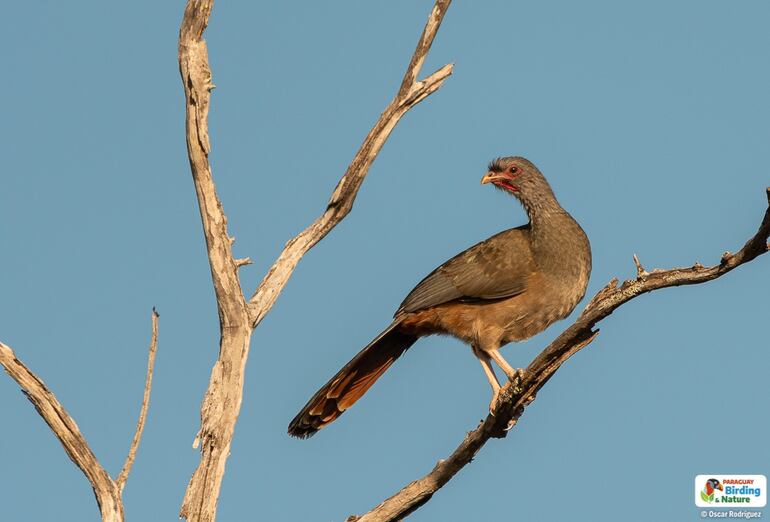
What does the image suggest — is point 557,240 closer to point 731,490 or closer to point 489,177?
point 489,177

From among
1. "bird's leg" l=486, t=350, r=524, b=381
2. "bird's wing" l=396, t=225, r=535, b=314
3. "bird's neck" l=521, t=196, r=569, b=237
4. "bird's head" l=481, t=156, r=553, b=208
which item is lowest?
"bird's leg" l=486, t=350, r=524, b=381

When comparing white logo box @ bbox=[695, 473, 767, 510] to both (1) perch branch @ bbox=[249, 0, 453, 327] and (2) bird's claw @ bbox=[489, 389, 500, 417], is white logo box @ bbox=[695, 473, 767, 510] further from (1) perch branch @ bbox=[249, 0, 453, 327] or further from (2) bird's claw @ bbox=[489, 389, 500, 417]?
(1) perch branch @ bbox=[249, 0, 453, 327]

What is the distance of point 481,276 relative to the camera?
827cm

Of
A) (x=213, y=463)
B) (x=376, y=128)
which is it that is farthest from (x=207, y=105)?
(x=213, y=463)

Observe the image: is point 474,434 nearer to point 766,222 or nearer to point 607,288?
point 607,288

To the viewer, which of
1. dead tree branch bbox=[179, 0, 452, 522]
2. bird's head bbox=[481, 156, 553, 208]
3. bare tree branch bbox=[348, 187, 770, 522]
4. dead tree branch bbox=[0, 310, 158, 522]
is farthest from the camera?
bird's head bbox=[481, 156, 553, 208]

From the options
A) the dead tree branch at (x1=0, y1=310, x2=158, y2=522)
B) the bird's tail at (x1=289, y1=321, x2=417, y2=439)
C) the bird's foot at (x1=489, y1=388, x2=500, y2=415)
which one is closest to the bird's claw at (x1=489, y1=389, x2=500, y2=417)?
the bird's foot at (x1=489, y1=388, x2=500, y2=415)

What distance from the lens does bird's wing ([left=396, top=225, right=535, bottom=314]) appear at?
322 inches

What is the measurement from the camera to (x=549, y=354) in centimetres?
638

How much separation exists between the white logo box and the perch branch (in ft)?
13.3

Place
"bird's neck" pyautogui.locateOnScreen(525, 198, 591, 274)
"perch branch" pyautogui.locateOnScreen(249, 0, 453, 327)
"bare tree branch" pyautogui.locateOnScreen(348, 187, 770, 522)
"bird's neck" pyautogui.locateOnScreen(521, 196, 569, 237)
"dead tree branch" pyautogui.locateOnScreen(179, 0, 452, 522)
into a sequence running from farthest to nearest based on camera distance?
"bird's neck" pyautogui.locateOnScreen(521, 196, 569, 237)
"bird's neck" pyautogui.locateOnScreen(525, 198, 591, 274)
"perch branch" pyautogui.locateOnScreen(249, 0, 453, 327)
"dead tree branch" pyautogui.locateOnScreen(179, 0, 452, 522)
"bare tree branch" pyautogui.locateOnScreen(348, 187, 770, 522)
